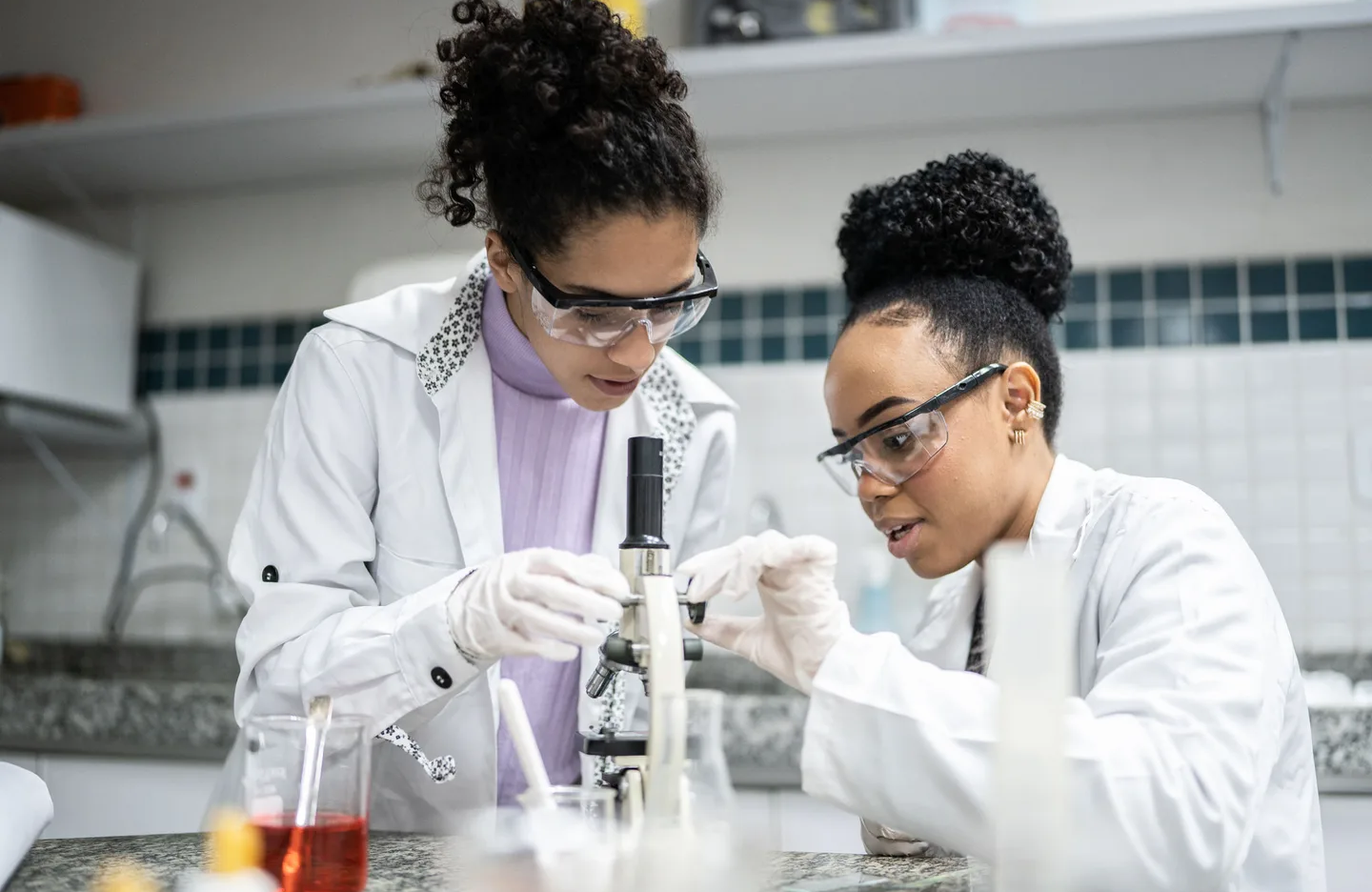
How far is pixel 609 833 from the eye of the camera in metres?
0.88

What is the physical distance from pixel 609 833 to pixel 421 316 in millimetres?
995

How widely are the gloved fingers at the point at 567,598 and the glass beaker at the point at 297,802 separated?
8.5 inches

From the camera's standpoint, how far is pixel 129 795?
283cm

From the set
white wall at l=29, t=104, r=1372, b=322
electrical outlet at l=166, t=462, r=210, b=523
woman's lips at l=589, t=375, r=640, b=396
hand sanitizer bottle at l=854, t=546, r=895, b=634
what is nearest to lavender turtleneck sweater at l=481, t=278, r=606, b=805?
woman's lips at l=589, t=375, r=640, b=396

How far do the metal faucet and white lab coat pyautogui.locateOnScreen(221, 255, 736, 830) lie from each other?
214 cm

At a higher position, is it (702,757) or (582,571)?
(582,571)

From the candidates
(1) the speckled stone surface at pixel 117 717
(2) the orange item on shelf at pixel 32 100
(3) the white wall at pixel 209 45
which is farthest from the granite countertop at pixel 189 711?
(3) the white wall at pixel 209 45

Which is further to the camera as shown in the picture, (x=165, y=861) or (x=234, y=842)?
(x=165, y=861)

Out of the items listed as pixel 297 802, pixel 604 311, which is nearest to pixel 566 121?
pixel 604 311

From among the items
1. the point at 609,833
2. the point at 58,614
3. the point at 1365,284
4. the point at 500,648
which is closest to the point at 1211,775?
the point at 609,833

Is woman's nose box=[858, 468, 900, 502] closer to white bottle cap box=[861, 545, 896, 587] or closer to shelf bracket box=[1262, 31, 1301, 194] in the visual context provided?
white bottle cap box=[861, 545, 896, 587]

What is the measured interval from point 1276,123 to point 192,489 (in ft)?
10.2

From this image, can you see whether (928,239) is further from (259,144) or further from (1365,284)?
(259,144)

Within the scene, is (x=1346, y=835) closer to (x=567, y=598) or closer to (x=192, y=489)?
(x=567, y=598)
